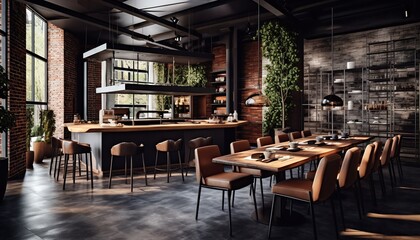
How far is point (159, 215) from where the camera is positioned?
3809mm

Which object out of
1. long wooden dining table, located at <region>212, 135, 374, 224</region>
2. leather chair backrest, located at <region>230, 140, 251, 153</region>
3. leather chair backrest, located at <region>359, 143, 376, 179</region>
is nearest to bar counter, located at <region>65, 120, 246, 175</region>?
leather chair backrest, located at <region>230, 140, 251, 153</region>

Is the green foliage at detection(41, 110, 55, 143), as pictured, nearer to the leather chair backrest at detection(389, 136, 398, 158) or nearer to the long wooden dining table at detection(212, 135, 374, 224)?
the long wooden dining table at detection(212, 135, 374, 224)

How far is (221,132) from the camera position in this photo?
7.66m

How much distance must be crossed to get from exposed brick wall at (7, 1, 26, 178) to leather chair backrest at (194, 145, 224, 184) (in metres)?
4.11

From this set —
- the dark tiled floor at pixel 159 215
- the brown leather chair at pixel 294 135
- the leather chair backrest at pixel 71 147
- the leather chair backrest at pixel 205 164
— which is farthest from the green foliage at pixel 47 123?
the brown leather chair at pixel 294 135

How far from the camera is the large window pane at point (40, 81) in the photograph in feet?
27.6

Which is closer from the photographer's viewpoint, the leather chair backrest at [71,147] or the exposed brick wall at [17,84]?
the leather chair backrest at [71,147]

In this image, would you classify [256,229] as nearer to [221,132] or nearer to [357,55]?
[221,132]

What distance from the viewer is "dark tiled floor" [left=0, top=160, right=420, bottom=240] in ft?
10.6

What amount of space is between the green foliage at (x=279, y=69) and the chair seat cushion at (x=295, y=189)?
5266 mm

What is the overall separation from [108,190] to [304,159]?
315cm

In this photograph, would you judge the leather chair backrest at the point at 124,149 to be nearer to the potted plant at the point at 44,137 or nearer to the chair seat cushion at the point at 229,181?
the chair seat cushion at the point at 229,181

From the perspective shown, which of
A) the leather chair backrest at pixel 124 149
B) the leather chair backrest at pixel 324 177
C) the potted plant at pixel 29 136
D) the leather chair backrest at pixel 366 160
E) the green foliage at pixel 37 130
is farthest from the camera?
the green foliage at pixel 37 130

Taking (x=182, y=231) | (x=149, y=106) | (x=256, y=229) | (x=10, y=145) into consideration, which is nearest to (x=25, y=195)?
(x=10, y=145)
